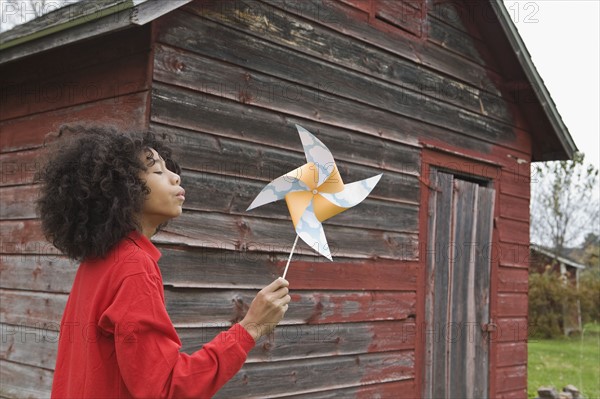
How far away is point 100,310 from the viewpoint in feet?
7.11

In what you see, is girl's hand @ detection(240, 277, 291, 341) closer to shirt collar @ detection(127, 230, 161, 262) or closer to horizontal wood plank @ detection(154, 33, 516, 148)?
shirt collar @ detection(127, 230, 161, 262)

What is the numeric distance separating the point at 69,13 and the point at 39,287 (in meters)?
1.72

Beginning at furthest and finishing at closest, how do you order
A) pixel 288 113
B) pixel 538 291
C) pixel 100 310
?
pixel 538 291 → pixel 288 113 → pixel 100 310

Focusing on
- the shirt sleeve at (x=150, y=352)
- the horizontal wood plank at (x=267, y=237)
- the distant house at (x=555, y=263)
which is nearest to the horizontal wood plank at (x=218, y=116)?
the horizontal wood plank at (x=267, y=237)

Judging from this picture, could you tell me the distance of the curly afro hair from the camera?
7.57 feet

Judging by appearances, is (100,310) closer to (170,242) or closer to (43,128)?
(170,242)

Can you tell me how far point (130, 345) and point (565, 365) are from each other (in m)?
14.1

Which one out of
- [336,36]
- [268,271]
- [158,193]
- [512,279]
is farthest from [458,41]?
[158,193]

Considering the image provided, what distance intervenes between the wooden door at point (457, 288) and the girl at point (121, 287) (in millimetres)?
3599

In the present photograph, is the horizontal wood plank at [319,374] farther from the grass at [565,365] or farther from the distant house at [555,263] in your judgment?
the distant house at [555,263]

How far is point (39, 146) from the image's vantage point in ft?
15.3

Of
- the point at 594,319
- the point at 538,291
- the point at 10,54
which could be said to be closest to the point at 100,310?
the point at 10,54

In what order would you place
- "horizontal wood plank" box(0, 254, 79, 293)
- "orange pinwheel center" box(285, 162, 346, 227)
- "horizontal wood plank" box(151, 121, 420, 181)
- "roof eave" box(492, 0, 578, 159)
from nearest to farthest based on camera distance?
"orange pinwheel center" box(285, 162, 346, 227) → "horizontal wood plank" box(151, 121, 420, 181) → "horizontal wood plank" box(0, 254, 79, 293) → "roof eave" box(492, 0, 578, 159)

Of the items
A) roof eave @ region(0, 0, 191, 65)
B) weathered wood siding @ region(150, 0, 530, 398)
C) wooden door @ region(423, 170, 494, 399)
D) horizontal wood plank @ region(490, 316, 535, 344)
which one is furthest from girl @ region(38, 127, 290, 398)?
horizontal wood plank @ region(490, 316, 535, 344)
